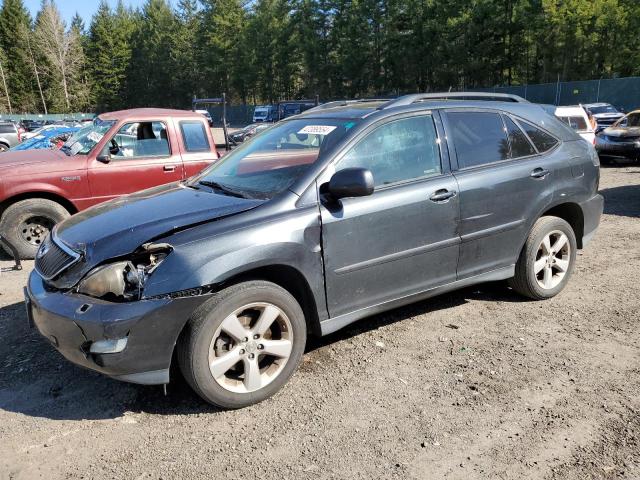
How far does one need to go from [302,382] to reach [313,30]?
59.9m

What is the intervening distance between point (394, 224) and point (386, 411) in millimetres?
1246

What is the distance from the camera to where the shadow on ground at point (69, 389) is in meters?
3.25

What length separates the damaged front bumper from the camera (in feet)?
9.25

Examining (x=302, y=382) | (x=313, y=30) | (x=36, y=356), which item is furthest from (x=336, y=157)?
(x=313, y=30)

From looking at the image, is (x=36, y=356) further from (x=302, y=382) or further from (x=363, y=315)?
(x=363, y=315)

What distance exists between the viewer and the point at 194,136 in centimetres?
738

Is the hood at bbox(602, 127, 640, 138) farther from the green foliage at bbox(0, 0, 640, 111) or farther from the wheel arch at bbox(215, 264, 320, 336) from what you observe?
the green foliage at bbox(0, 0, 640, 111)

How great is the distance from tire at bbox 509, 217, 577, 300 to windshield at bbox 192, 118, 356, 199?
198 centimetres

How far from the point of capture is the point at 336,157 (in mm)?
3561

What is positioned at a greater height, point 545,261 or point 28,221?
point 28,221

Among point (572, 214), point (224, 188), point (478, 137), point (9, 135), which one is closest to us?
point (224, 188)

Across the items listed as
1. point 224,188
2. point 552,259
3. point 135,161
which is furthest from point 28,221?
point 552,259

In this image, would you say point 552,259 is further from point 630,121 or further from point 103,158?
point 630,121

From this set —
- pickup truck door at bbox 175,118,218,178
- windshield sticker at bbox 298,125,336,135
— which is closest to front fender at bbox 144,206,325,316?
windshield sticker at bbox 298,125,336,135
